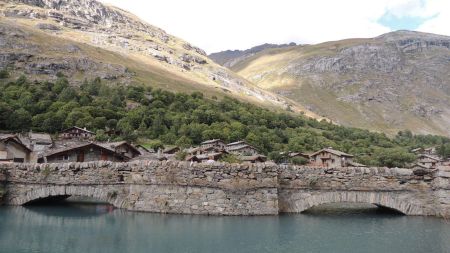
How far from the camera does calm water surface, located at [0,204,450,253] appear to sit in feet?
57.5

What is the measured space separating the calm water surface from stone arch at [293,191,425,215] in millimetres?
680

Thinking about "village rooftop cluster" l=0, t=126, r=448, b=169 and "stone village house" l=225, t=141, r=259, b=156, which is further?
"stone village house" l=225, t=141, r=259, b=156

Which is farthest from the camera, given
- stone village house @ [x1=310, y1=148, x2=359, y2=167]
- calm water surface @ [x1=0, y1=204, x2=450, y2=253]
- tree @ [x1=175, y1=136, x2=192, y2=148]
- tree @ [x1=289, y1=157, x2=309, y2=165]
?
tree @ [x1=175, y1=136, x2=192, y2=148]

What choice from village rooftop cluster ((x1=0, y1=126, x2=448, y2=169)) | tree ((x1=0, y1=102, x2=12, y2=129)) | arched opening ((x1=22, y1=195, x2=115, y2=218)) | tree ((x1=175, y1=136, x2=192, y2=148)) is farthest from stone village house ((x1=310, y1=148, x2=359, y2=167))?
arched opening ((x1=22, y1=195, x2=115, y2=218))

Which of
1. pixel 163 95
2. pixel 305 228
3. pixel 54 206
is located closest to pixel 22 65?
pixel 163 95

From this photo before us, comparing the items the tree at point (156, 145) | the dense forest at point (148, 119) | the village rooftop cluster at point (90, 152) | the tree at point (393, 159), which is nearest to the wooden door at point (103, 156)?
the village rooftop cluster at point (90, 152)

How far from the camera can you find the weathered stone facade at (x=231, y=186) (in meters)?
23.2

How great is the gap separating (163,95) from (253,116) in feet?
119

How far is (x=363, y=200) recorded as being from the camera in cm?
2398

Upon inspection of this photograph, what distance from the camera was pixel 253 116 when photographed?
162250mm

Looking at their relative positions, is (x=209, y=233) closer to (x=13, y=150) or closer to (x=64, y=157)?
(x=64, y=157)

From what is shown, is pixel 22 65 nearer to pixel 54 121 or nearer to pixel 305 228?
pixel 54 121

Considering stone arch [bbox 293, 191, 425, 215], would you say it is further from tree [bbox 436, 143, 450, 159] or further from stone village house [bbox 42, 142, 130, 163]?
tree [bbox 436, 143, 450, 159]

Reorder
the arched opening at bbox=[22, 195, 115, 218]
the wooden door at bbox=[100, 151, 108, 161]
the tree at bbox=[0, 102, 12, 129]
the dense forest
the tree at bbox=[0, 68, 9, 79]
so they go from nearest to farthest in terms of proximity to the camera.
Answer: the arched opening at bbox=[22, 195, 115, 218]
the wooden door at bbox=[100, 151, 108, 161]
the tree at bbox=[0, 102, 12, 129]
the dense forest
the tree at bbox=[0, 68, 9, 79]
